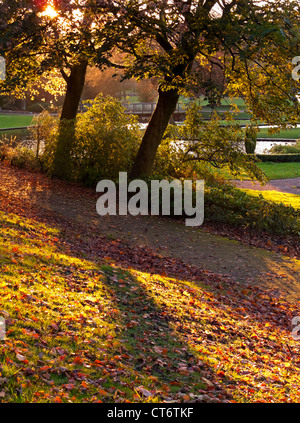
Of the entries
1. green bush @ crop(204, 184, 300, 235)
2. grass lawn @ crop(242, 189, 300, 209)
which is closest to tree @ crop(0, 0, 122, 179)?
green bush @ crop(204, 184, 300, 235)

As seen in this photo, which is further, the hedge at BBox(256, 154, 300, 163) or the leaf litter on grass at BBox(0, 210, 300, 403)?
the hedge at BBox(256, 154, 300, 163)

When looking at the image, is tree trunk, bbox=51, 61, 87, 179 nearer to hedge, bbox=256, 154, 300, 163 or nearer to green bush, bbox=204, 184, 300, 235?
green bush, bbox=204, 184, 300, 235

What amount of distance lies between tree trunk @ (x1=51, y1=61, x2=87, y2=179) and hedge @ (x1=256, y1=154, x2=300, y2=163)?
1235 centimetres

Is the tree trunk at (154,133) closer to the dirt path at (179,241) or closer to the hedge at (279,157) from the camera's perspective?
the dirt path at (179,241)

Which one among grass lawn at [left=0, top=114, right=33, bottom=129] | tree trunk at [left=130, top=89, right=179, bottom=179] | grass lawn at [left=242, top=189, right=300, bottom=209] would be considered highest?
grass lawn at [left=0, top=114, right=33, bottom=129]

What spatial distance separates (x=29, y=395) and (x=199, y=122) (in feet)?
43.1

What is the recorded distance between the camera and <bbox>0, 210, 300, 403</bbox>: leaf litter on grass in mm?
4996

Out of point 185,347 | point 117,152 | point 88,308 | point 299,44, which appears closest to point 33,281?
point 88,308

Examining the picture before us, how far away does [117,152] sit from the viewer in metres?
17.1

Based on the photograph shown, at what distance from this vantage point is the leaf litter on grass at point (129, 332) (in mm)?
4996

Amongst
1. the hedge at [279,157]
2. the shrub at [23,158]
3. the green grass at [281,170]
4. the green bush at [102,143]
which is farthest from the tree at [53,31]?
the hedge at [279,157]

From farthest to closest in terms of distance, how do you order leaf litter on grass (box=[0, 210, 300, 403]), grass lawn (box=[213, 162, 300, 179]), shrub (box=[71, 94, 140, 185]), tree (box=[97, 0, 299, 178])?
grass lawn (box=[213, 162, 300, 179])
shrub (box=[71, 94, 140, 185])
tree (box=[97, 0, 299, 178])
leaf litter on grass (box=[0, 210, 300, 403])

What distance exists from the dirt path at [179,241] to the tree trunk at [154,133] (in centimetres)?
190

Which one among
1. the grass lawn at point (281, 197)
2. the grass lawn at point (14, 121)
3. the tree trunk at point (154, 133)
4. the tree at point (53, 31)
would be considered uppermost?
the tree at point (53, 31)
